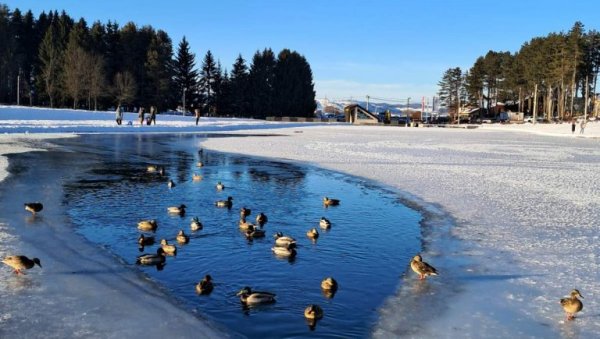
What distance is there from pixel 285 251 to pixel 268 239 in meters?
1.15

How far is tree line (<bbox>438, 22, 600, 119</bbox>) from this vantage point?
3428 inches

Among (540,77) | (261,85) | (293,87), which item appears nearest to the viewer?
(540,77)

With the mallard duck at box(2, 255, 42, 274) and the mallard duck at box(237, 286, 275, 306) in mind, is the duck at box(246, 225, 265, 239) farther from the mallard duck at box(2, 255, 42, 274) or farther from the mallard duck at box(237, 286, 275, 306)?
the mallard duck at box(2, 255, 42, 274)

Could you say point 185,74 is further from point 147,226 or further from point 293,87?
point 147,226

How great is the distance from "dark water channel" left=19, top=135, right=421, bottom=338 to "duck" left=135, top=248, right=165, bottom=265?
16 cm

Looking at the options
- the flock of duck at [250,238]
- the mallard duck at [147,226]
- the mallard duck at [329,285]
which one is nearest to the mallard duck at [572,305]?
the flock of duck at [250,238]

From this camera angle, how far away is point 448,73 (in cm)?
13262

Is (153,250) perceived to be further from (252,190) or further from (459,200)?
(459,200)

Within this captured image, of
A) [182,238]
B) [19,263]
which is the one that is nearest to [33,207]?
[182,238]

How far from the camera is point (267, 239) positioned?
386 inches

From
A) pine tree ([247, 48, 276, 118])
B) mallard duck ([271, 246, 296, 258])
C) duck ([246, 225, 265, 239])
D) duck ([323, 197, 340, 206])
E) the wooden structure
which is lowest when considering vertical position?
mallard duck ([271, 246, 296, 258])

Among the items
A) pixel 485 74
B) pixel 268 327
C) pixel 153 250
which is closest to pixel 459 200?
pixel 153 250

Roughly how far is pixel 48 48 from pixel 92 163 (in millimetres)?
69362

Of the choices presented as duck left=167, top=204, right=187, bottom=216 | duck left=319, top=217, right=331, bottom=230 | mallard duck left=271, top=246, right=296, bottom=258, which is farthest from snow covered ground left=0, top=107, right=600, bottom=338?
duck left=167, top=204, right=187, bottom=216
